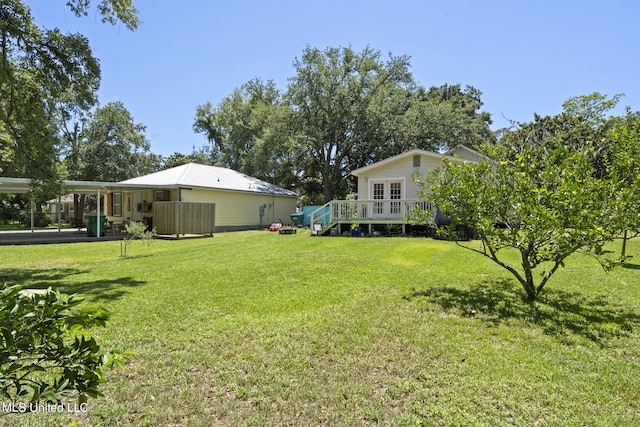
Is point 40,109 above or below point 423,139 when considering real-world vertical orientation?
below

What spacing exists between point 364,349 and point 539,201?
126 inches

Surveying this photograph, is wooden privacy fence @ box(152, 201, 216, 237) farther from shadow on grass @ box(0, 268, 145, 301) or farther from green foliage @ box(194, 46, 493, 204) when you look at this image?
green foliage @ box(194, 46, 493, 204)

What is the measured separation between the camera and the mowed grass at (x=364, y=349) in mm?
2510

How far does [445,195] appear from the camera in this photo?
5.46 meters

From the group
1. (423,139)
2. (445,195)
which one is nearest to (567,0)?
(445,195)

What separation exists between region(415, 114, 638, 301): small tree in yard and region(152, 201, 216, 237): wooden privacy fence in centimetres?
1354

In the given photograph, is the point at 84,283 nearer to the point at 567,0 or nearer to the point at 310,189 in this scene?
the point at 567,0

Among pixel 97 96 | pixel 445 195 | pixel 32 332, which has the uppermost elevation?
pixel 97 96

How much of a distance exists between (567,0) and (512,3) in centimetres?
141

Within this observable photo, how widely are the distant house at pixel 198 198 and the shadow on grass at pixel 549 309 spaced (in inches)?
552

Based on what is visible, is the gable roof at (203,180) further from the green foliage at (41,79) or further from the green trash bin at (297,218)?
the green foliage at (41,79)

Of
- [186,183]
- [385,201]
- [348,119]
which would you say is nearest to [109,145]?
[186,183]

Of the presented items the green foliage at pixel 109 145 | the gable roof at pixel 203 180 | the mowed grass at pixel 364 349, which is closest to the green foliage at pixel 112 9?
the mowed grass at pixel 364 349

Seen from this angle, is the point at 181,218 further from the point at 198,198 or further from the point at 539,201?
the point at 539,201
